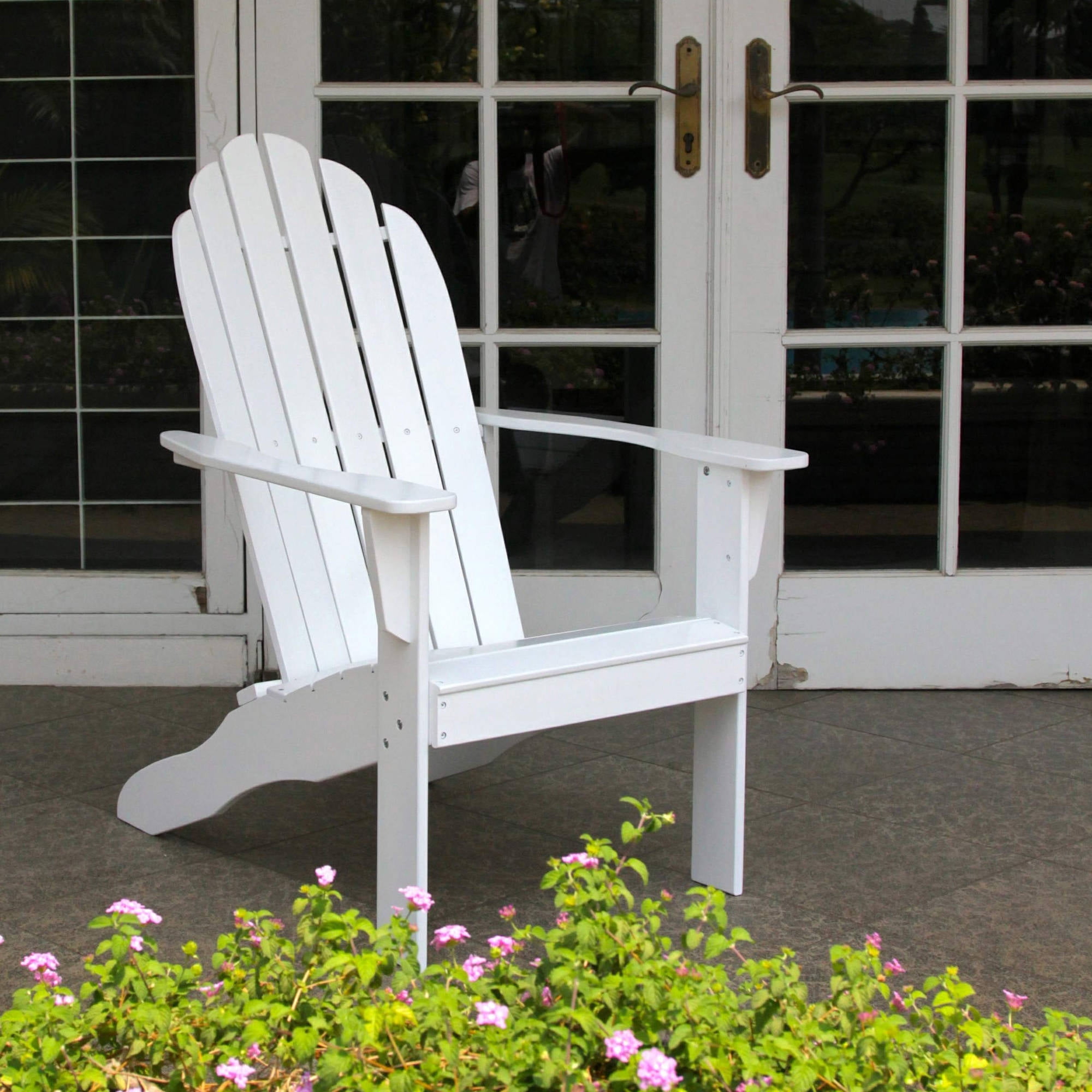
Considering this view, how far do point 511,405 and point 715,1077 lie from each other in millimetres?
2276

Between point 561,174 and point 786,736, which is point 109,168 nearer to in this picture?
point 561,174

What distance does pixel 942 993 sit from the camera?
114cm

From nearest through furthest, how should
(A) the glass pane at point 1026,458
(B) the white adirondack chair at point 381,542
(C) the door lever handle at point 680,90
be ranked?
(B) the white adirondack chair at point 381,542
(C) the door lever handle at point 680,90
(A) the glass pane at point 1026,458

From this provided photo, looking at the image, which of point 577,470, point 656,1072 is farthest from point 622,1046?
point 577,470

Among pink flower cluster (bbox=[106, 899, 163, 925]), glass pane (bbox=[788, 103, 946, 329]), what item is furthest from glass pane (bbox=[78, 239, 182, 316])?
pink flower cluster (bbox=[106, 899, 163, 925])

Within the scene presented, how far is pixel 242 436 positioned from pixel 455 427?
390mm

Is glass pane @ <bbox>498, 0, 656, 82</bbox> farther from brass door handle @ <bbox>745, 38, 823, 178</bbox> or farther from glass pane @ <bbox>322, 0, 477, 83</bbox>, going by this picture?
brass door handle @ <bbox>745, 38, 823, 178</bbox>

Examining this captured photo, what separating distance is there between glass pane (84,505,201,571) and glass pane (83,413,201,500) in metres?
0.03

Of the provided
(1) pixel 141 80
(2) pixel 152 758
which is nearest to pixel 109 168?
(1) pixel 141 80

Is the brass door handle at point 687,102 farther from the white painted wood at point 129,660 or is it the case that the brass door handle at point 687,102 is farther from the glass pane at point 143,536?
the white painted wood at point 129,660

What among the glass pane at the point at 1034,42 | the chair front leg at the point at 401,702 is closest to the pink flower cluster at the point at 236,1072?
the chair front leg at the point at 401,702

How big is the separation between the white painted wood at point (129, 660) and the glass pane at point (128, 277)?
2.47 feet

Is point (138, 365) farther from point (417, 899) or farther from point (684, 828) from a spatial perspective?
point (417, 899)

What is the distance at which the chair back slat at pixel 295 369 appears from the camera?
7.54 ft
